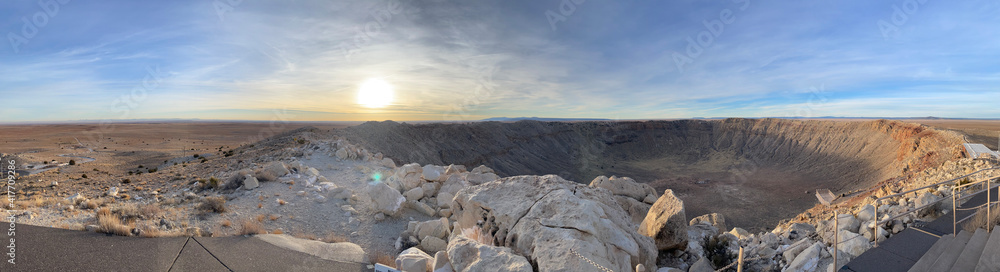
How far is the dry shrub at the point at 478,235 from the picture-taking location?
6.15m

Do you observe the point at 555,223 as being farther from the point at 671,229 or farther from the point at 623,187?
the point at 623,187

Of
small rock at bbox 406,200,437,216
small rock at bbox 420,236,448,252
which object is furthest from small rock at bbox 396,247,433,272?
small rock at bbox 406,200,437,216

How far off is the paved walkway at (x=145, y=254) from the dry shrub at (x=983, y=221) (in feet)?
33.8

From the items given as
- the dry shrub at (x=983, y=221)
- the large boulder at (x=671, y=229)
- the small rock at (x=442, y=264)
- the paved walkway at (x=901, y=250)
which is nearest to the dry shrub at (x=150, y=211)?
the small rock at (x=442, y=264)

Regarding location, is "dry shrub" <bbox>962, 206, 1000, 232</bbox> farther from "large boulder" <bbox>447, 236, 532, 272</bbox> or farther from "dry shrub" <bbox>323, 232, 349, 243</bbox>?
"dry shrub" <bbox>323, 232, 349, 243</bbox>

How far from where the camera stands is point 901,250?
584 cm

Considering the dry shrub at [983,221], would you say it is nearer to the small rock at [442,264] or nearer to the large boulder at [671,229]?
the large boulder at [671,229]

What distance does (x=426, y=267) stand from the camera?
19.1ft

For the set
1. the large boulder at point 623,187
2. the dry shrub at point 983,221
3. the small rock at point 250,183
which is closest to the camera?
the dry shrub at point 983,221

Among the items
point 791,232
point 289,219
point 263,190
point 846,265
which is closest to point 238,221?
point 289,219

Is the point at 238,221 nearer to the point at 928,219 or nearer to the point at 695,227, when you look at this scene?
the point at 695,227

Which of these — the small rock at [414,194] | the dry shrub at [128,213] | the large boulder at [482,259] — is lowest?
the small rock at [414,194]

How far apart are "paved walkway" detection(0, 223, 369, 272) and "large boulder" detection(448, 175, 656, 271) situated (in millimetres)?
2483

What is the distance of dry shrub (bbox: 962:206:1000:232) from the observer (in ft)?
18.7
